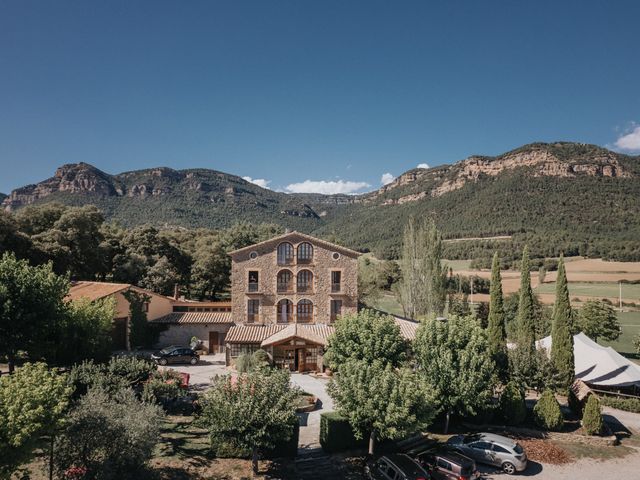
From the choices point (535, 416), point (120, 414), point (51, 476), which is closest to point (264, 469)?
point (120, 414)

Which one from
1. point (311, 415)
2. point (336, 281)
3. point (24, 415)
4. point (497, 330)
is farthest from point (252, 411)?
point (336, 281)

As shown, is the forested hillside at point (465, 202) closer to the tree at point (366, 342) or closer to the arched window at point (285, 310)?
the arched window at point (285, 310)

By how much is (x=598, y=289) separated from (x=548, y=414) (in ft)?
225

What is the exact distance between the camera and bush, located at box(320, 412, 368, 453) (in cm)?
1850

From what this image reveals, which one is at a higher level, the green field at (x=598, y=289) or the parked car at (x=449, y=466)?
the green field at (x=598, y=289)

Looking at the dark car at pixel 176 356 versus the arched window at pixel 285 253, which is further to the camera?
the arched window at pixel 285 253

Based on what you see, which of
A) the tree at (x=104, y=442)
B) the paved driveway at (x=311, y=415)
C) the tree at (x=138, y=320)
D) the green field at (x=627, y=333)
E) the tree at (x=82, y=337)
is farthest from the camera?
the green field at (x=627, y=333)

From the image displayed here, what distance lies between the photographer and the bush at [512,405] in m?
22.9

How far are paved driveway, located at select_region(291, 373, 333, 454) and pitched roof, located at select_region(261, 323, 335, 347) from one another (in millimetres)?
2714

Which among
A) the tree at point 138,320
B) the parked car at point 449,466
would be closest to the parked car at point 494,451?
the parked car at point 449,466

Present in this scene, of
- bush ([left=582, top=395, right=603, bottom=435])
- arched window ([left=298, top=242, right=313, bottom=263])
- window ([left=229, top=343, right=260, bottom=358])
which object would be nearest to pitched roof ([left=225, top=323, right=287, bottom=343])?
window ([left=229, top=343, right=260, bottom=358])

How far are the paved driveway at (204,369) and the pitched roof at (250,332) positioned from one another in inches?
86.9

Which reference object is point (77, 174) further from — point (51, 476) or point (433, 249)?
point (51, 476)

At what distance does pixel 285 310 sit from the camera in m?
36.2
